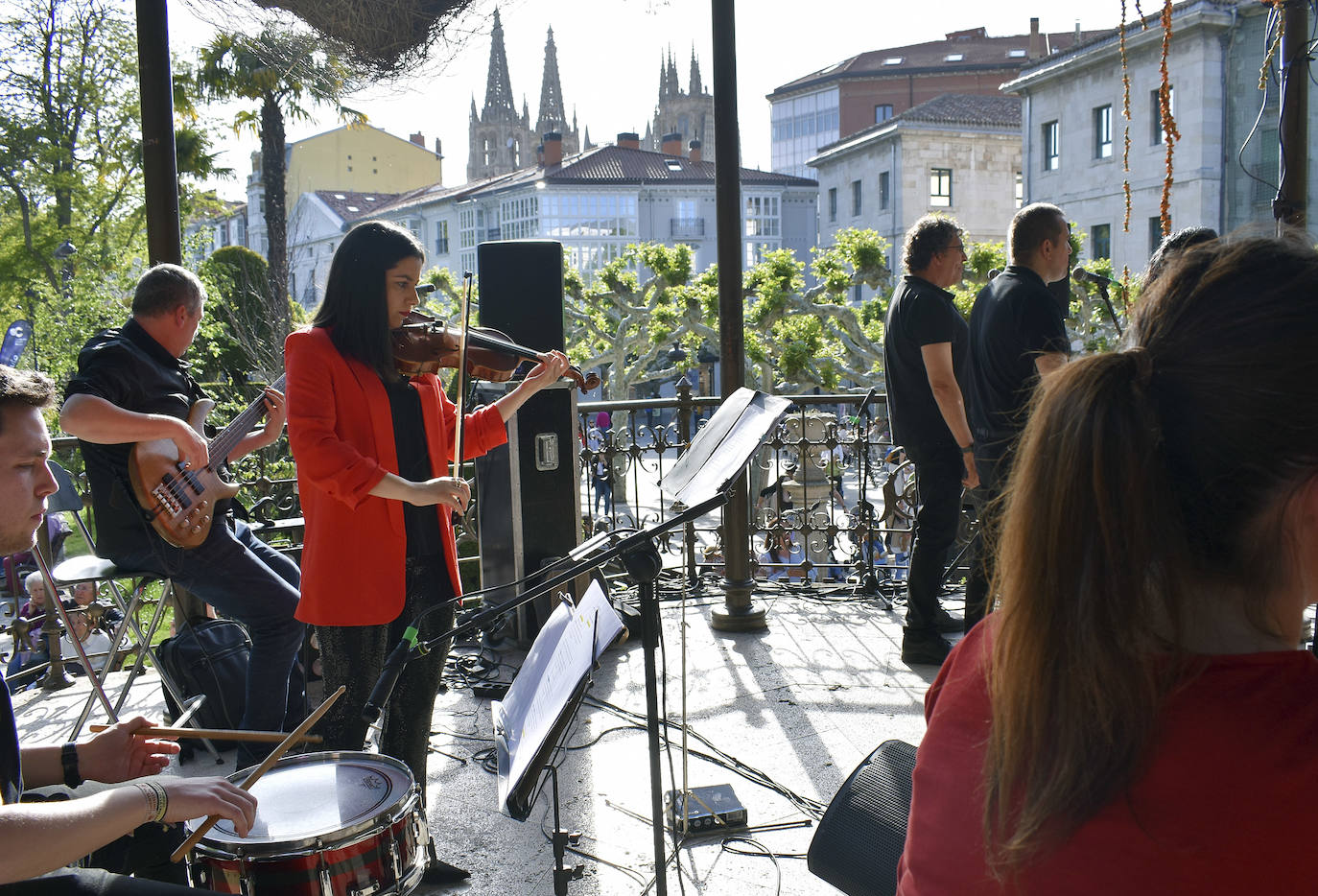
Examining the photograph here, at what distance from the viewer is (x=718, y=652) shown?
5211 mm

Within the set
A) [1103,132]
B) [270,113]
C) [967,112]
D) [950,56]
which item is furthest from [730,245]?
[950,56]

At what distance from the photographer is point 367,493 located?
2816mm

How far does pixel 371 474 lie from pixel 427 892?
1267 millimetres

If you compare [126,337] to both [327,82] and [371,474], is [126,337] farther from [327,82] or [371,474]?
[371,474]

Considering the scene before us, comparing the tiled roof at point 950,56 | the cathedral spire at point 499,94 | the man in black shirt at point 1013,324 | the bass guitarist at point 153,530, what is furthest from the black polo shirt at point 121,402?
the cathedral spire at point 499,94

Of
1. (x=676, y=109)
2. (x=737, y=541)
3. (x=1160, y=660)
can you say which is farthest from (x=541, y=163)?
(x=1160, y=660)

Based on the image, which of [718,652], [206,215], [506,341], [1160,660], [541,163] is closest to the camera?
[1160,660]

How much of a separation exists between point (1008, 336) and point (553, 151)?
5379 cm

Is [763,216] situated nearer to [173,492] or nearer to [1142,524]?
[173,492]

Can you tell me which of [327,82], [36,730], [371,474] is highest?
[327,82]

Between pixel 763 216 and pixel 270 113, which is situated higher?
pixel 763 216

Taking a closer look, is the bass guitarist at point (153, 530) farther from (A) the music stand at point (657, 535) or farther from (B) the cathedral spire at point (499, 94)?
(B) the cathedral spire at point (499, 94)

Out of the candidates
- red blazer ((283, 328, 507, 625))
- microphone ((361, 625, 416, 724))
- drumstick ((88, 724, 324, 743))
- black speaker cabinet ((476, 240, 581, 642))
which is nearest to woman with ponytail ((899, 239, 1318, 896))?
microphone ((361, 625, 416, 724))

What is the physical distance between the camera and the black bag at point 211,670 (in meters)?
4.07
